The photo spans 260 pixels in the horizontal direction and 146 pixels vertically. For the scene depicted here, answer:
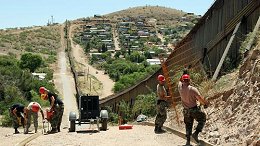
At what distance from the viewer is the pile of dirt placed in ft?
34.3

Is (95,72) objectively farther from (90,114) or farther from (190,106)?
(190,106)

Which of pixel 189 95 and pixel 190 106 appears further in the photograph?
pixel 190 106

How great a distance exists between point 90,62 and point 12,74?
51.3 metres

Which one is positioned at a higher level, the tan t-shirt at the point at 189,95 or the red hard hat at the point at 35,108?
the tan t-shirt at the point at 189,95

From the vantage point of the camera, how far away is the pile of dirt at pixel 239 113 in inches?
411

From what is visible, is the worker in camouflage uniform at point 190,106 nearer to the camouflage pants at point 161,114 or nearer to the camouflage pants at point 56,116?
the camouflage pants at point 161,114

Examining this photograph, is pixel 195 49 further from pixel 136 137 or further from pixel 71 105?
pixel 71 105

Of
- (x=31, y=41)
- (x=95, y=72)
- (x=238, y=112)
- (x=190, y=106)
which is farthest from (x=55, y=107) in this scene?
(x=31, y=41)

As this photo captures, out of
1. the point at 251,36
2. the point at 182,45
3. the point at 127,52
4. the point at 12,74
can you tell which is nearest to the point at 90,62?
the point at 127,52

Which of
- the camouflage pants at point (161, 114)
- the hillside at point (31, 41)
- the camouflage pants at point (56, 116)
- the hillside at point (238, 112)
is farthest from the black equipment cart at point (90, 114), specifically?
the hillside at point (31, 41)

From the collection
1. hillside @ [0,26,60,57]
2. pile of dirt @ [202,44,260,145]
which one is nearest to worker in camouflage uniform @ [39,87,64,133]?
pile of dirt @ [202,44,260,145]

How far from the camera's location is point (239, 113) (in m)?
11.6

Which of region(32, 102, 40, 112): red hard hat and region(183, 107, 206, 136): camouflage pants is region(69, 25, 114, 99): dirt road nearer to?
region(32, 102, 40, 112): red hard hat

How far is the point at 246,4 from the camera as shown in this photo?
16922mm
